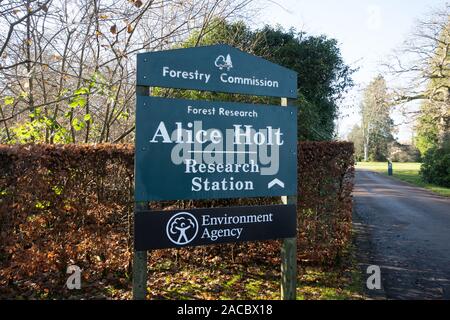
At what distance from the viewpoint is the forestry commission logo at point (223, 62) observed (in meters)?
3.62

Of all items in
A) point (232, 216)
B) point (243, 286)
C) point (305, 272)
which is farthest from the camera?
point (305, 272)

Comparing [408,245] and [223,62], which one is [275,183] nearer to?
[223,62]

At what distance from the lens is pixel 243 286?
507 cm

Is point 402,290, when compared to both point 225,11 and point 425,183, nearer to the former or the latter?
point 225,11

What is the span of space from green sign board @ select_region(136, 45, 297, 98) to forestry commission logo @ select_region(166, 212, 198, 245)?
4.07 ft

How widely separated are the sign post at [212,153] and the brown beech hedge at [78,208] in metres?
1.59

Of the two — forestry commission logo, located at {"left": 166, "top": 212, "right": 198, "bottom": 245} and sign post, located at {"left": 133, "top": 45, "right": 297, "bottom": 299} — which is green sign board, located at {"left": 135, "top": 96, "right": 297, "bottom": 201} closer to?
sign post, located at {"left": 133, "top": 45, "right": 297, "bottom": 299}

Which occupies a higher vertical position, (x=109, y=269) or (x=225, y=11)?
(x=225, y=11)

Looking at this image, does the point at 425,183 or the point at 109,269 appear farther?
the point at 425,183

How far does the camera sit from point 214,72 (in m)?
3.60

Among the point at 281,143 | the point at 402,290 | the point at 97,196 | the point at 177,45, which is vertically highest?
the point at 177,45
